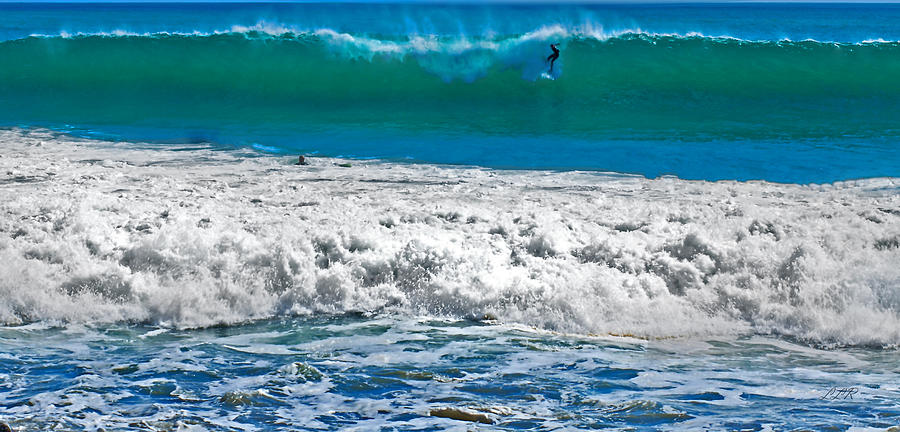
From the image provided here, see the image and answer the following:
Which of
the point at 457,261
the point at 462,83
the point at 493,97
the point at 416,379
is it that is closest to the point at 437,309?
the point at 457,261

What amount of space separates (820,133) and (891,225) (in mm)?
7116

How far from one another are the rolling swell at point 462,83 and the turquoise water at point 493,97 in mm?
51

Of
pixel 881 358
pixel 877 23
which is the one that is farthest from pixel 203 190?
pixel 877 23

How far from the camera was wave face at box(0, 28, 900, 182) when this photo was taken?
38.2 feet

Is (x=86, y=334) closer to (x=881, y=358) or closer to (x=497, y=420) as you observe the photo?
(x=497, y=420)

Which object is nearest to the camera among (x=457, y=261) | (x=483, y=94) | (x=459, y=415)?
(x=459, y=415)

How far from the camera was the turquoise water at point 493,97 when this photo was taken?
11.1 meters

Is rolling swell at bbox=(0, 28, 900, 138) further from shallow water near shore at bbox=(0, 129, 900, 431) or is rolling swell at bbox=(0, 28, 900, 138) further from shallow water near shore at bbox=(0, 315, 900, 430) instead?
shallow water near shore at bbox=(0, 315, 900, 430)

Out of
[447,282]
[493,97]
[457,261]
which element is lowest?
[447,282]

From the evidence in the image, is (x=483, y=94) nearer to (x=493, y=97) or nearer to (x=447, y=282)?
(x=493, y=97)

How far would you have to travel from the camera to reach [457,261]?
5.72 meters

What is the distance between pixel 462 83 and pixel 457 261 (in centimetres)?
1114

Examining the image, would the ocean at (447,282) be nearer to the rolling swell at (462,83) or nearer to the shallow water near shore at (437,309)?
the shallow water near shore at (437,309)

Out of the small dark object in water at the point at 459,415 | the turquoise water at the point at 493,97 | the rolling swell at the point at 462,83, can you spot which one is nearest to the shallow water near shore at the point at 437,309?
the small dark object in water at the point at 459,415
